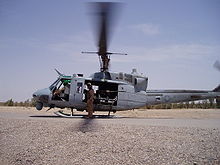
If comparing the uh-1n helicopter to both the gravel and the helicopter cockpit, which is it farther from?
the gravel

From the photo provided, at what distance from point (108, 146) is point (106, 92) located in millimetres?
9750

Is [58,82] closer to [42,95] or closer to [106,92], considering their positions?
[42,95]

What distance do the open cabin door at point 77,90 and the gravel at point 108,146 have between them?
700cm

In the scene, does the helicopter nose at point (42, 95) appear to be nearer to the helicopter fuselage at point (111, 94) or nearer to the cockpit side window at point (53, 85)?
the helicopter fuselage at point (111, 94)

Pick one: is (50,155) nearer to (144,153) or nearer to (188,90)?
(144,153)

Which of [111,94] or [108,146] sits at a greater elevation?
[111,94]

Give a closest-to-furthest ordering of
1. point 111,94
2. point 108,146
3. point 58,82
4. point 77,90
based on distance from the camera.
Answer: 1. point 108,146
2. point 77,90
3. point 58,82
4. point 111,94

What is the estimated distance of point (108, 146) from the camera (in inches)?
271

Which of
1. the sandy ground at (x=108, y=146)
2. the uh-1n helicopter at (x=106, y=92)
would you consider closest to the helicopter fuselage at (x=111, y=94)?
the uh-1n helicopter at (x=106, y=92)

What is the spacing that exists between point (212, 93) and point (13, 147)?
14.5m

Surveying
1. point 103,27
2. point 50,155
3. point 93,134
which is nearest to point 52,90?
point 103,27

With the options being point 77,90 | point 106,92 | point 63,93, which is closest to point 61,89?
point 63,93

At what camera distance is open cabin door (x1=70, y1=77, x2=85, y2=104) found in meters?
15.8

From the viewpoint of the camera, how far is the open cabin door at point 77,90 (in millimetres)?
15758
